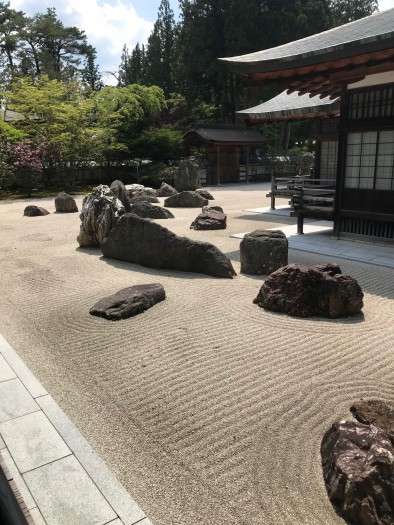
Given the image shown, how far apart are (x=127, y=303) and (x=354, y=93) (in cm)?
737

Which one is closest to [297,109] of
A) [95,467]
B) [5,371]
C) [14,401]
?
[5,371]

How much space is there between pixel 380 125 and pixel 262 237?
13.8 ft

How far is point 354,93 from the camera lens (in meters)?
9.31

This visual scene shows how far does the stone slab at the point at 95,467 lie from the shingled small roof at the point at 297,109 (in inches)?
460

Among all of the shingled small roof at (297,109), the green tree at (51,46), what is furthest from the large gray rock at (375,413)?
the green tree at (51,46)

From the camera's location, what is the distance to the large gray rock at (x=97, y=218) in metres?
9.04

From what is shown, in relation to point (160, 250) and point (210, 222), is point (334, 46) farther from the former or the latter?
point (210, 222)

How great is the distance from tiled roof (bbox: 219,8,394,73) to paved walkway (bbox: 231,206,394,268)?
3.64 meters

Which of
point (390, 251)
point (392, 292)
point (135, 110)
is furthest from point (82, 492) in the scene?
point (135, 110)

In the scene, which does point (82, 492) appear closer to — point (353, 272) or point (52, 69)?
point (353, 272)

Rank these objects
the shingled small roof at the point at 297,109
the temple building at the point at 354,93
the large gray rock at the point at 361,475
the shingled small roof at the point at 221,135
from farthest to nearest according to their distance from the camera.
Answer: the shingled small roof at the point at 221,135 → the shingled small roof at the point at 297,109 → the temple building at the point at 354,93 → the large gray rock at the point at 361,475

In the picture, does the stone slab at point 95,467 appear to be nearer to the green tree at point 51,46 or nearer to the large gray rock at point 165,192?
the large gray rock at point 165,192

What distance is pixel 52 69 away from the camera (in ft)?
118

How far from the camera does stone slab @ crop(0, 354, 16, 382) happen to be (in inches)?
147
